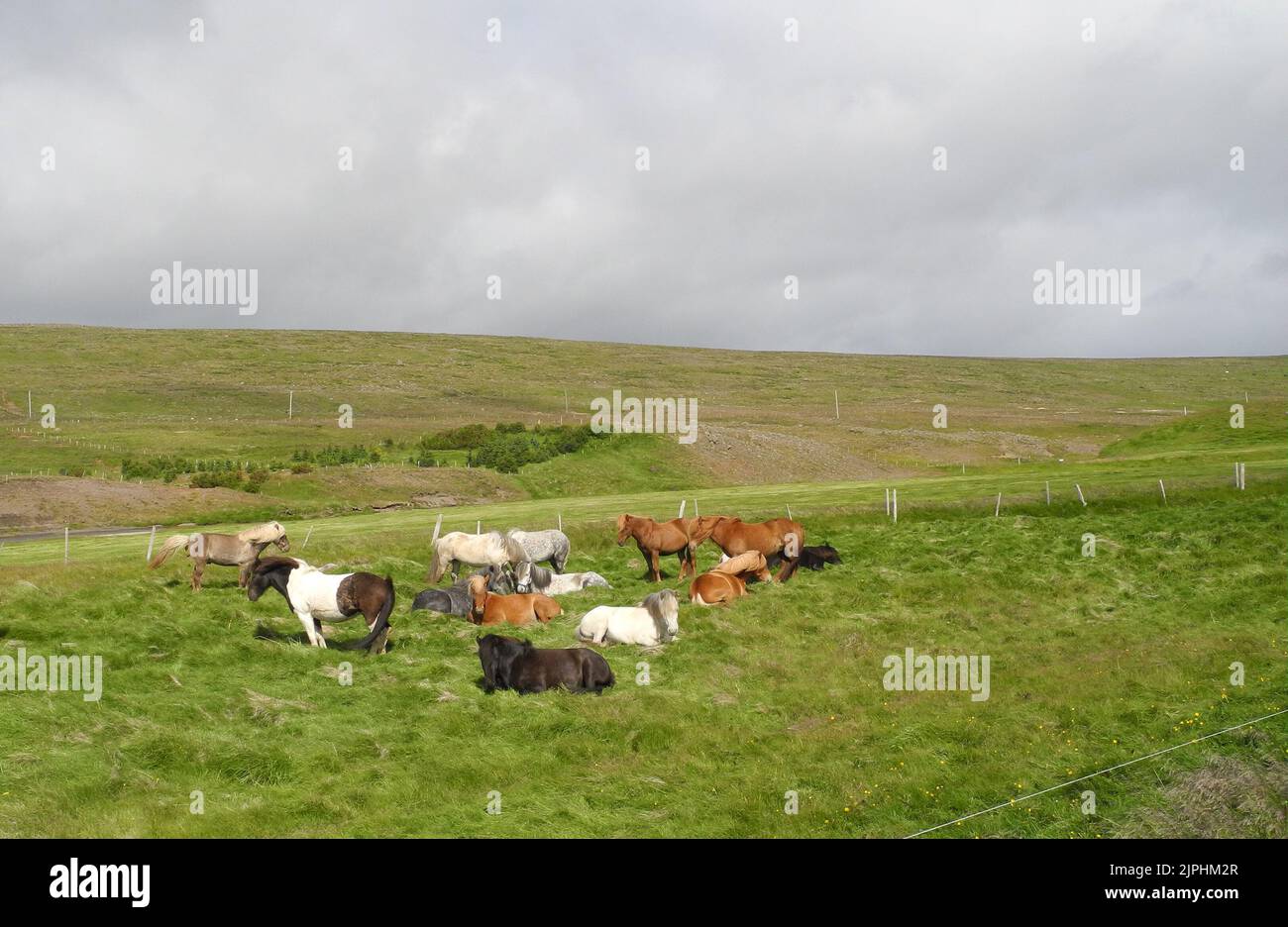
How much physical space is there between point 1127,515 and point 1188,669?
55.4ft

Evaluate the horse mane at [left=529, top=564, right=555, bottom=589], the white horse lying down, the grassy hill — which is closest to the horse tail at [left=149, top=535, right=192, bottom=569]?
the horse mane at [left=529, top=564, right=555, bottom=589]

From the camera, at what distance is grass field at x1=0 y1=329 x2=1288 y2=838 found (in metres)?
12.5

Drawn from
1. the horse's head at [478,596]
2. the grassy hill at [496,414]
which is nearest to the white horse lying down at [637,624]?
the horse's head at [478,596]

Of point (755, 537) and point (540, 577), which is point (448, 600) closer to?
point (540, 577)

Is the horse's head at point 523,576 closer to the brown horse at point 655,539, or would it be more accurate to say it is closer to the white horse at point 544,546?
the white horse at point 544,546

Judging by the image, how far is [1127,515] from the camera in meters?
33.4

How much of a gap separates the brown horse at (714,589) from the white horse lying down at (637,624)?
2897 mm

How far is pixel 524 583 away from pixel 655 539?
4.29 m

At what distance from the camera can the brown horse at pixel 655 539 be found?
27609mm

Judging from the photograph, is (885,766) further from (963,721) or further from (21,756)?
(21,756)

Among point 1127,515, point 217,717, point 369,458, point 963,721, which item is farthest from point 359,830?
point 369,458

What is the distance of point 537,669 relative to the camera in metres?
17.7

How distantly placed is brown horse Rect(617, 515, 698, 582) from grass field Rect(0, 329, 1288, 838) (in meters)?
1.00

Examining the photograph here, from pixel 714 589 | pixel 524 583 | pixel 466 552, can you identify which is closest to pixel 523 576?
pixel 524 583
